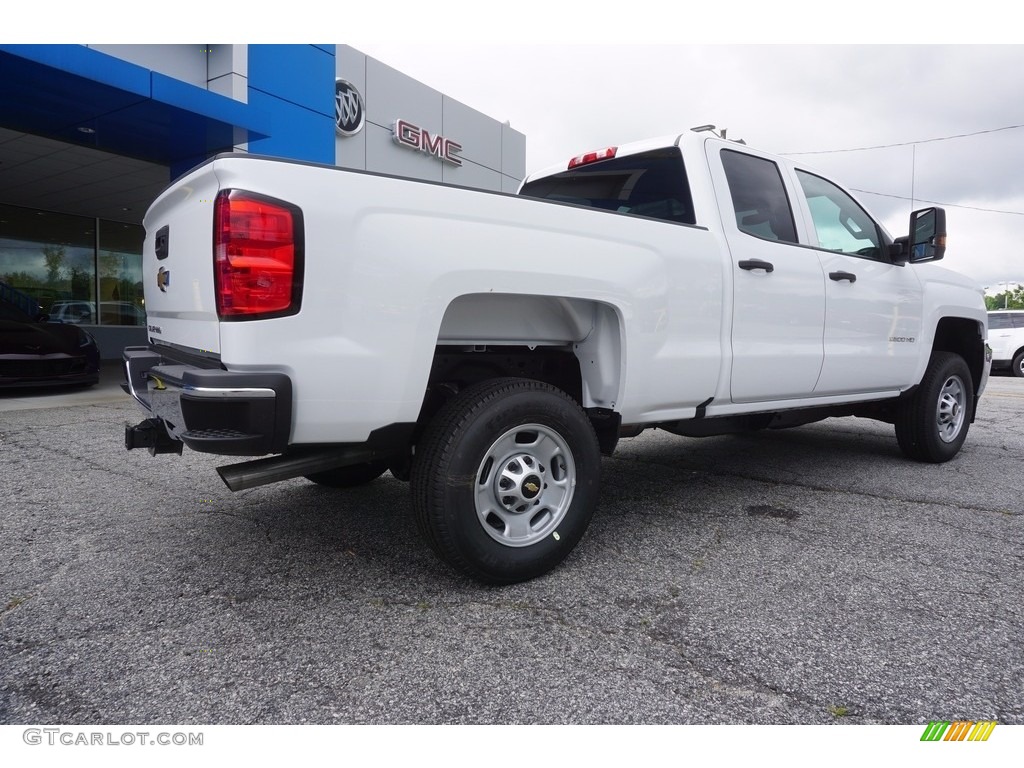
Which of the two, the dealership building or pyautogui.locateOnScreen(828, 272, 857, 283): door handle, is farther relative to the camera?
the dealership building

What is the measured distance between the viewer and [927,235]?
4316mm

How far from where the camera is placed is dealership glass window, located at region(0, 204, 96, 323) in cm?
1445

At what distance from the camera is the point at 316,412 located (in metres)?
2.20

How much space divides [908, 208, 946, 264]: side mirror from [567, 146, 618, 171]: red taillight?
6.94 ft

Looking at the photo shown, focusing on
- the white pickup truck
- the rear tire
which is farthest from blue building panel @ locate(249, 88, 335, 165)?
the white pickup truck

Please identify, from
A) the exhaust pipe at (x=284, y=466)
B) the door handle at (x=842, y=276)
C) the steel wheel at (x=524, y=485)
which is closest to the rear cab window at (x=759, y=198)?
the door handle at (x=842, y=276)

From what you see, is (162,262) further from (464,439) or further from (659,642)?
(659,642)

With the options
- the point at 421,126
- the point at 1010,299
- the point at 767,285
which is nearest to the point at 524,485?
the point at 767,285

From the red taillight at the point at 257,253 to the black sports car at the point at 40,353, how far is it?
8.16 meters

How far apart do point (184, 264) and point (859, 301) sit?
12.3 ft

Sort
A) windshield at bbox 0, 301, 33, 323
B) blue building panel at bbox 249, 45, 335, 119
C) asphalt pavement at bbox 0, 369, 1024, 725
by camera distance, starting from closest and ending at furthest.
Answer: asphalt pavement at bbox 0, 369, 1024, 725, windshield at bbox 0, 301, 33, 323, blue building panel at bbox 249, 45, 335, 119

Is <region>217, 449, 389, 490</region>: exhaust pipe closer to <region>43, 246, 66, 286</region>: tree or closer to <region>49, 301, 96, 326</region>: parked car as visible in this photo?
<region>49, 301, 96, 326</region>: parked car

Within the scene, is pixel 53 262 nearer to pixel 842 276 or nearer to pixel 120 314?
pixel 120 314
